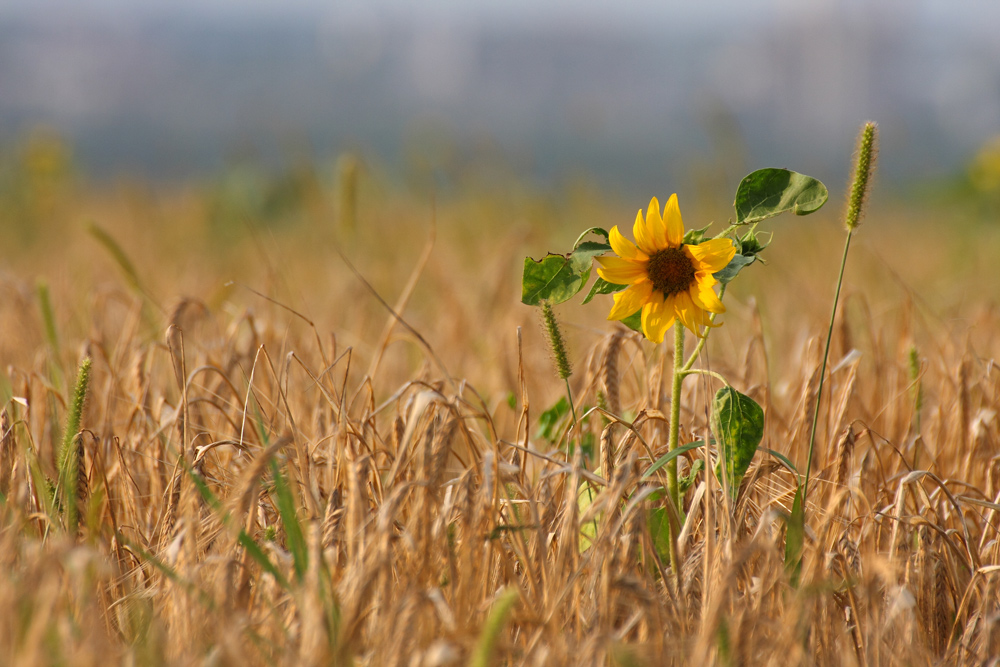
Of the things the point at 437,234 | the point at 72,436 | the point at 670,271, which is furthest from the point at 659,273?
the point at 437,234

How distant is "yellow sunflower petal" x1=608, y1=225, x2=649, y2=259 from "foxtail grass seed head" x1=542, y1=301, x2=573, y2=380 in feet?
0.39

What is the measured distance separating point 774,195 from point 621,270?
7.7 inches

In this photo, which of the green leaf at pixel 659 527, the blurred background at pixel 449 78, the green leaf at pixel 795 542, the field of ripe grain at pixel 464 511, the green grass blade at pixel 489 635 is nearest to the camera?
the green grass blade at pixel 489 635

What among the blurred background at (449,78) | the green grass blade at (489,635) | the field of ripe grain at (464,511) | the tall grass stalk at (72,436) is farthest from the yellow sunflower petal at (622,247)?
the blurred background at (449,78)

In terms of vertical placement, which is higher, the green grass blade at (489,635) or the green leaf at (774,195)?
the green leaf at (774,195)

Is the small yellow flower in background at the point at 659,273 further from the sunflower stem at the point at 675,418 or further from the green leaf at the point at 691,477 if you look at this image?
the green leaf at the point at 691,477

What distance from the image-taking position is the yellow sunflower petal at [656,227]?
0.86 metres

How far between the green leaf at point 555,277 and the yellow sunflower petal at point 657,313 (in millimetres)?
82

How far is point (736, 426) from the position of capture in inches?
34.8

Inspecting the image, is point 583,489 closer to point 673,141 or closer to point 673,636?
point 673,636

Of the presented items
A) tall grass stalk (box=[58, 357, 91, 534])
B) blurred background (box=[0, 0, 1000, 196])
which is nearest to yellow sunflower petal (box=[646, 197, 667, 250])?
tall grass stalk (box=[58, 357, 91, 534])

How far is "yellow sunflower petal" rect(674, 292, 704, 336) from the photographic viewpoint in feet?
2.84

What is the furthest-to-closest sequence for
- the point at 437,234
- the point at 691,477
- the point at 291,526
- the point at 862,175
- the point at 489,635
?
the point at 437,234, the point at 691,477, the point at 862,175, the point at 291,526, the point at 489,635

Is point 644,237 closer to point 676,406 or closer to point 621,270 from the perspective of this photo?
point 621,270
